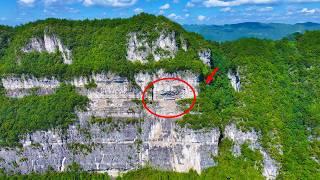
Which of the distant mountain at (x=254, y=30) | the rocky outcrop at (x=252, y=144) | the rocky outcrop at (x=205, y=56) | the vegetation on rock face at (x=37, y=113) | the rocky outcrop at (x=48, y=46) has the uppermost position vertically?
the distant mountain at (x=254, y=30)

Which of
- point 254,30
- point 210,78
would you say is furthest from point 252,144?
point 254,30

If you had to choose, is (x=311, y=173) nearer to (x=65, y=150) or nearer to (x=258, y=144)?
(x=258, y=144)

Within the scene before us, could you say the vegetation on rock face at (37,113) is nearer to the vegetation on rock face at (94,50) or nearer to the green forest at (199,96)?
the green forest at (199,96)

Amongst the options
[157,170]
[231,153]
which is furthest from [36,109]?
[231,153]

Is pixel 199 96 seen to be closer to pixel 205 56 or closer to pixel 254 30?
pixel 205 56

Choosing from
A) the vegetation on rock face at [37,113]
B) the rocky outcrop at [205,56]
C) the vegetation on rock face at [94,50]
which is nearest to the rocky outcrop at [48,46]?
the vegetation on rock face at [94,50]

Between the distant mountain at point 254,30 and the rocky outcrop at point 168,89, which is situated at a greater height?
the distant mountain at point 254,30
